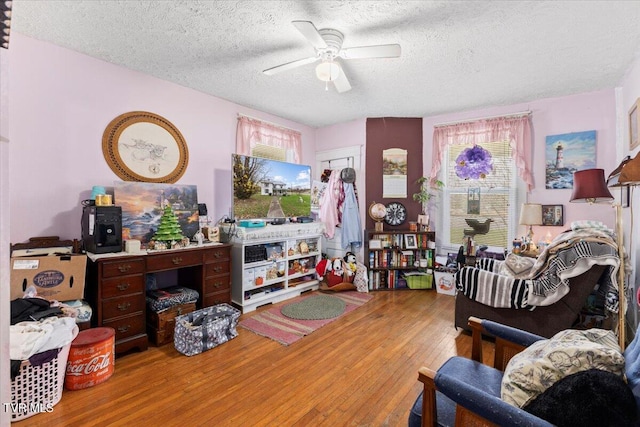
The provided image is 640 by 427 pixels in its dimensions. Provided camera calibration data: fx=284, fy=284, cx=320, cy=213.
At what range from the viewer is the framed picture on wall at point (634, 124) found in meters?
2.45

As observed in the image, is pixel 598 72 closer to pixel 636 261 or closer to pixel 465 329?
pixel 636 261

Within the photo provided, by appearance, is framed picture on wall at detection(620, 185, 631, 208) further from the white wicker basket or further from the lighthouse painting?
the white wicker basket

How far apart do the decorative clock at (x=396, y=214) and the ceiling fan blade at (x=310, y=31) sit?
109 inches

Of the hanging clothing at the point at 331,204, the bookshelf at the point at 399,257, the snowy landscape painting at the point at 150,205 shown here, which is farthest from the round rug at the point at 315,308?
the snowy landscape painting at the point at 150,205

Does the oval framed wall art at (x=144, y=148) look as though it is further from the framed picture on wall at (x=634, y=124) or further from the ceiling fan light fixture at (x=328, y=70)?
the framed picture on wall at (x=634, y=124)

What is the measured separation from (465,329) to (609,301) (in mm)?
1134

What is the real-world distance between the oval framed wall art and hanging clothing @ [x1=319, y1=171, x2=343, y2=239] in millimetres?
2098

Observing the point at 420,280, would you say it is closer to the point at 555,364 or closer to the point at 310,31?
Answer: the point at 555,364

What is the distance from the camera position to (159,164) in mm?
3072

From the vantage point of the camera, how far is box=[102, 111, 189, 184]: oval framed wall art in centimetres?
276

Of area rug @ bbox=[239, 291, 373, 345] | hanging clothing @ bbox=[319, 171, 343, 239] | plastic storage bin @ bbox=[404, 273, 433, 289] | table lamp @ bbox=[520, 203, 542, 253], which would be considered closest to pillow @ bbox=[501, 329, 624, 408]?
area rug @ bbox=[239, 291, 373, 345]

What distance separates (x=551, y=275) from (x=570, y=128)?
218 centimetres

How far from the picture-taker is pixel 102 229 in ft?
7.67

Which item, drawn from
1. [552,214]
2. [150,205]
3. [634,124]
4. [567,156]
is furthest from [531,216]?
[150,205]
